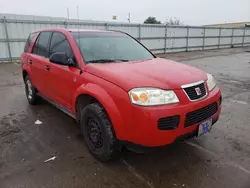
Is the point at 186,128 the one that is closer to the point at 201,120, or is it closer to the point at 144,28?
the point at 201,120

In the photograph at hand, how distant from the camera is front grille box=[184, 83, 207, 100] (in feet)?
8.16

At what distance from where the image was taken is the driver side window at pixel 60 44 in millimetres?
3311

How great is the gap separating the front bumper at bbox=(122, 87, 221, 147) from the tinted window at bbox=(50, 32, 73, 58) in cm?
156

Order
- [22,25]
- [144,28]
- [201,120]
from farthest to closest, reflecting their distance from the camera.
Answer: [144,28] < [22,25] < [201,120]

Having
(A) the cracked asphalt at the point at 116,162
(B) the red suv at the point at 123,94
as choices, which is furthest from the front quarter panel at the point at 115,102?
(A) the cracked asphalt at the point at 116,162

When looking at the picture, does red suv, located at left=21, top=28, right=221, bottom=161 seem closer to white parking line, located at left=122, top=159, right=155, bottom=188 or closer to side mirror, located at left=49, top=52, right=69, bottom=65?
side mirror, located at left=49, top=52, right=69, bottom=65

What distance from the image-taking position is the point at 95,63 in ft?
9.85

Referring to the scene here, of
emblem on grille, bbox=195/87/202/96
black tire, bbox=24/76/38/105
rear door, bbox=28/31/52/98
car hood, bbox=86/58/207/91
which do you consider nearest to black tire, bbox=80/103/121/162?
car hood, bbox=86/58/207/91

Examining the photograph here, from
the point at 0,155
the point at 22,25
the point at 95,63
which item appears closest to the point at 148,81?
the point at 95,63

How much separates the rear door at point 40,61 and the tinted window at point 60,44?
0.23m

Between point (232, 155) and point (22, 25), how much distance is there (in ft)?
41.0

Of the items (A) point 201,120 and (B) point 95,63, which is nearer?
(A) point 201,120

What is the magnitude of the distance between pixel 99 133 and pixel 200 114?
125 cm

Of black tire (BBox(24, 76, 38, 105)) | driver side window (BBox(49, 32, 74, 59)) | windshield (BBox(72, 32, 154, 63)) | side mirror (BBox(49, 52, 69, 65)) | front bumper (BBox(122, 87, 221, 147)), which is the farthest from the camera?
black tire (BBox(24, 76, 38, 105))
